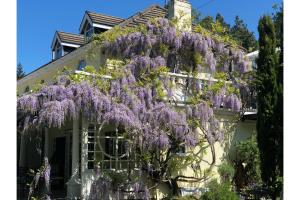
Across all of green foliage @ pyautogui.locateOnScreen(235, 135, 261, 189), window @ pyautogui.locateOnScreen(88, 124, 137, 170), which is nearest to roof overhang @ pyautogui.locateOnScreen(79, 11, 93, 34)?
window @ pyautogui.locateOnScreen(88, 124, 137, 170)

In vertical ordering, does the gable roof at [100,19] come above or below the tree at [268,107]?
above

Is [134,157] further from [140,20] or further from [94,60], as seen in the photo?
[140,20]

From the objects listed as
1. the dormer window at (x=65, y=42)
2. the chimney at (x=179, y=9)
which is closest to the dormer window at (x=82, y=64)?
the dormer window at (x=65, y=42)

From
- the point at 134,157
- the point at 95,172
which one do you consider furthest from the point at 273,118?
the point at 95,172

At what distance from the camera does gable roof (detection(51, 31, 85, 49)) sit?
84.0ft

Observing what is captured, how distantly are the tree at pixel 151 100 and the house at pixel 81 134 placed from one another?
0.48 m

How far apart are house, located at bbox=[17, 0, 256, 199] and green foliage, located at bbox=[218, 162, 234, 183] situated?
0.23 meters

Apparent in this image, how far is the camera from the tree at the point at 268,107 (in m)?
12.8

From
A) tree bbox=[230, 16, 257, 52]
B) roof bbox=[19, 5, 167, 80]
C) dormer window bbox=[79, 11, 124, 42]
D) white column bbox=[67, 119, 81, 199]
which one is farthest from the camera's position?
tree bbox=[230, 16, 257, 52]

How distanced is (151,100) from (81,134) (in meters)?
2.50

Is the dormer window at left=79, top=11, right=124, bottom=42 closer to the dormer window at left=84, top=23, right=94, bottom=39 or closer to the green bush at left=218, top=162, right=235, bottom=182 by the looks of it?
the dormer window at left=84, top=23, right=94, bottom=39

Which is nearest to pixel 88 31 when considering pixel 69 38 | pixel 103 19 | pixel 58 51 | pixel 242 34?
pixel 103 19

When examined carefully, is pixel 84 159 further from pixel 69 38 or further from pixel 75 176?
pixel 69 38

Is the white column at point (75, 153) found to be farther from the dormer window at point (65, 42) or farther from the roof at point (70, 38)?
the roof at point (70, 38)
